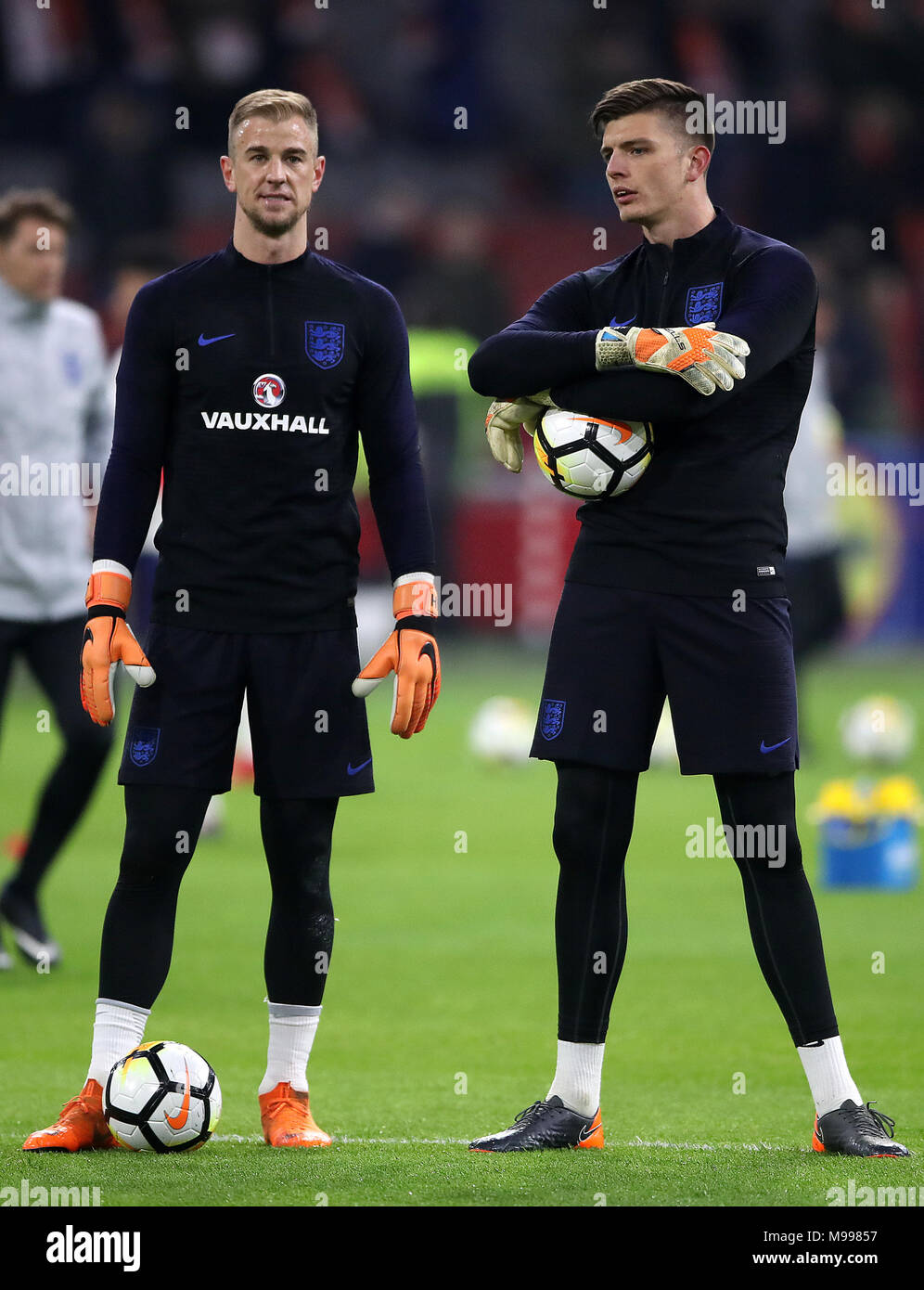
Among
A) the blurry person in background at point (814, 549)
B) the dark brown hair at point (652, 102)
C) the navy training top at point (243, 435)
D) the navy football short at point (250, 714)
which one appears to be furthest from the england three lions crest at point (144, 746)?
the blurry person in background at point (814, 549)

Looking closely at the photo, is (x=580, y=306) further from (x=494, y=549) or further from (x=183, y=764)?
(x=494, y=549)

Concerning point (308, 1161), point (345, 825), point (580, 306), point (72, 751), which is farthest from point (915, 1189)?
point (345, 825)

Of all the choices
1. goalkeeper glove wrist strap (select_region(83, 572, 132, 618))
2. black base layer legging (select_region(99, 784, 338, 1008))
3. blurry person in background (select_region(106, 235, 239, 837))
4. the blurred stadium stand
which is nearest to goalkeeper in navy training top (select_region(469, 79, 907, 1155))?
black base layer legging (select_region(99, 784, 338, 1008))

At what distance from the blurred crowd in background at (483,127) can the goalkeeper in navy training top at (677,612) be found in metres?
13.3

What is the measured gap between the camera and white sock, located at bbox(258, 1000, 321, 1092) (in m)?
4.37

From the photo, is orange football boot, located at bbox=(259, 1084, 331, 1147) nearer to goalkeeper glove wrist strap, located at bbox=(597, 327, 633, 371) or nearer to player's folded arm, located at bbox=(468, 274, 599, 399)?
player's folded arm, located at bbox=(468, 274, 599, 399)

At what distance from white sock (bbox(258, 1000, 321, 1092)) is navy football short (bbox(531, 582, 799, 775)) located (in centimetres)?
81

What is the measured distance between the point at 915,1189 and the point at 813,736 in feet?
27.3

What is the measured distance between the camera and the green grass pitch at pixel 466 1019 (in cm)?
396

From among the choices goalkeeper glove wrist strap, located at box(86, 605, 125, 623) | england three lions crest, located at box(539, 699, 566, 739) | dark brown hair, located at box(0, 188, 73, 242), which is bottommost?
england three lions crest, located at box(539, 699, 566, 739)

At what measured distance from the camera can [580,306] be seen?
14.6 ft

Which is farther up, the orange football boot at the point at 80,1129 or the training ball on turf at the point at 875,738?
the training ball on turf at the point at 875,738

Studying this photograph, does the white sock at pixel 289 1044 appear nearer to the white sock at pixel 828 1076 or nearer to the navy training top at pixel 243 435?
the navy training top at pixel 243 435

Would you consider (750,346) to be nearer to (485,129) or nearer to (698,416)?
(698,416)
